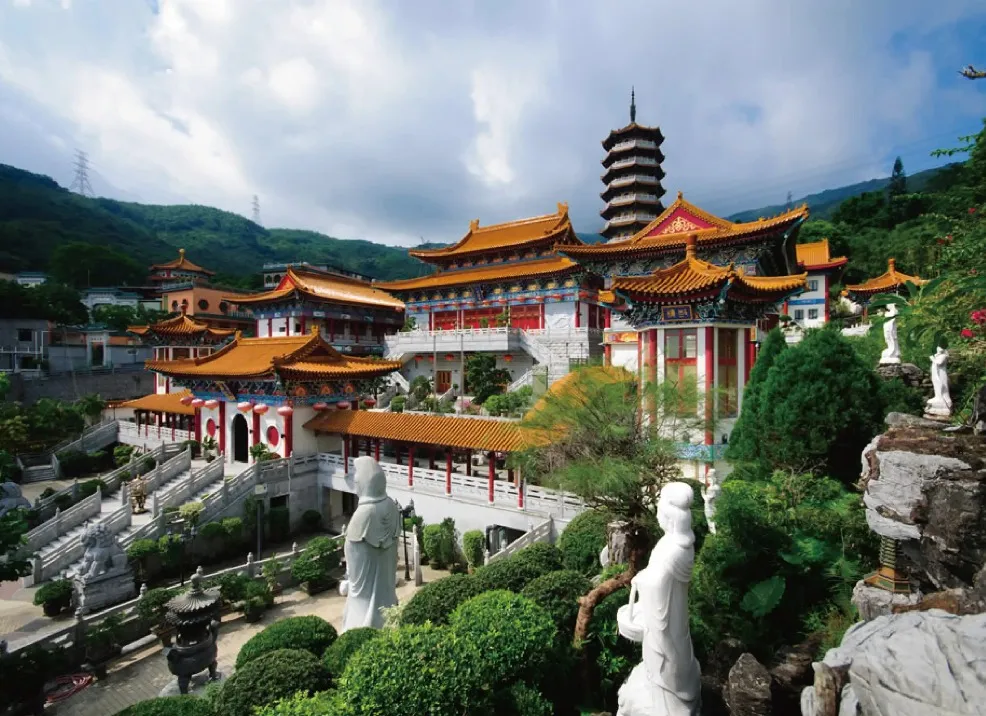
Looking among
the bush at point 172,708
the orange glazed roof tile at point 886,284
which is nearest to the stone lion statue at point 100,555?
the bush at point 172,708

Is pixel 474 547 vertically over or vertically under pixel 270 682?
under

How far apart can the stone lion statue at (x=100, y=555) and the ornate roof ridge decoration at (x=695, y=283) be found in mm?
14521

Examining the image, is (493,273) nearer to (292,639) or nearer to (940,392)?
(940,392)

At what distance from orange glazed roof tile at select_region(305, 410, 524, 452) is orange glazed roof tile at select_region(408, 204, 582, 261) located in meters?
15.2

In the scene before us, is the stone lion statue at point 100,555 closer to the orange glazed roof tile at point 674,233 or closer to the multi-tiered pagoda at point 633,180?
the orange glazed roof tile at point 674,233

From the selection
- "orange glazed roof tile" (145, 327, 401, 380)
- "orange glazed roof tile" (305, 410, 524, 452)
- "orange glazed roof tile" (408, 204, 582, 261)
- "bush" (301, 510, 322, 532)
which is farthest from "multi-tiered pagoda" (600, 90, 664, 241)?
"bush" (301, 510, 322, 532)

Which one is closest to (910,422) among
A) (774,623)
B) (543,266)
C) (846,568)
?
(846,568)

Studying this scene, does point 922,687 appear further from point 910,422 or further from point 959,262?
point 959,262

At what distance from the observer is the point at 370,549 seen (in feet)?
26.2

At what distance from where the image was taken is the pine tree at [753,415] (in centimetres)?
981

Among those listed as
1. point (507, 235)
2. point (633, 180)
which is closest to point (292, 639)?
point (507, 235)

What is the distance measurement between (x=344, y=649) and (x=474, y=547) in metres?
6.48

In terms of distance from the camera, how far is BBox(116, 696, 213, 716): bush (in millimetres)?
5883

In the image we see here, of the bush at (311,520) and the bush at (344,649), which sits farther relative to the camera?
the bush at (311,520)
